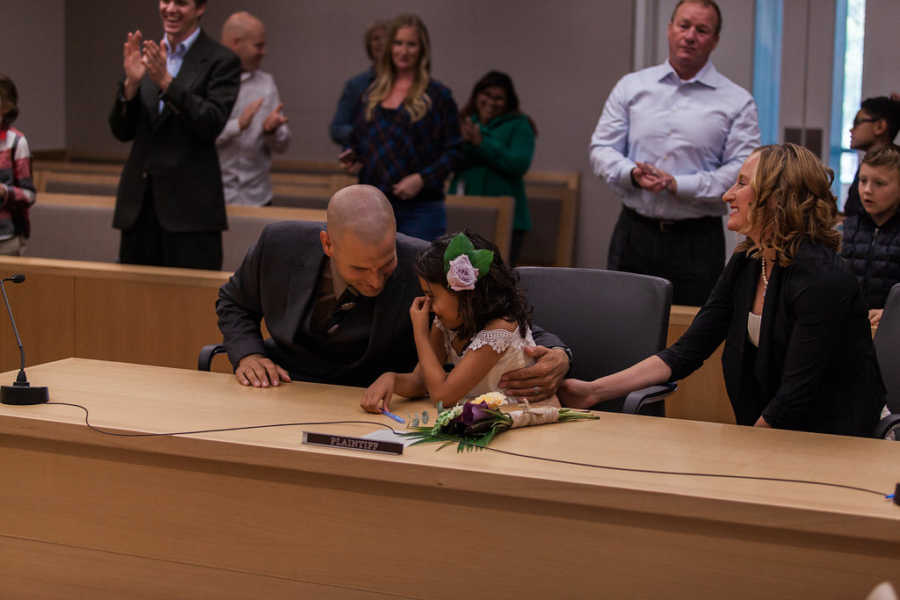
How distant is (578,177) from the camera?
7.99 meters

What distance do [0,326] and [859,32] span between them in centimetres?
420

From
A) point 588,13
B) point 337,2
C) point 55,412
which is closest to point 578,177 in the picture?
point 588,13

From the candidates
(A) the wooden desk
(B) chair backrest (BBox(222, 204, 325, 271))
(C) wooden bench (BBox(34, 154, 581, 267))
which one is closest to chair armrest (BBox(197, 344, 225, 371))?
(A) the wooden desk

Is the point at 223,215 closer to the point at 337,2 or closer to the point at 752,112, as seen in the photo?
the point at 752,112

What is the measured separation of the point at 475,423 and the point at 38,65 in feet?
24.6

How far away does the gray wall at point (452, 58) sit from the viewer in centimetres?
793

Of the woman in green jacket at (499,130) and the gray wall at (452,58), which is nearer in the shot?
the woman in green jacket at (499,130)

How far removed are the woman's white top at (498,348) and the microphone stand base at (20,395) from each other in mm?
923

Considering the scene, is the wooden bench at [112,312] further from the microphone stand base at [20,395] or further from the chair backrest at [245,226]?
the microphone stand base at [20,395]

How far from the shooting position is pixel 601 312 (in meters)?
3.09

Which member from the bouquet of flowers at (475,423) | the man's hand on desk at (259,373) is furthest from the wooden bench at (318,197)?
the bouquet of flowers at (475,423)

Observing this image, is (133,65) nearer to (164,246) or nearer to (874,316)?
(164,246)

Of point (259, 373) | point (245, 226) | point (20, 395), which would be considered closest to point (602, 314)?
point (259, 373)

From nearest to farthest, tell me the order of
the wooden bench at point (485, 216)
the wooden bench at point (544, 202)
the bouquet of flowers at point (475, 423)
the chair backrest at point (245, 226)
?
the bouquet of flowers at point (475, 423)
the chair backrest at point (245, 226)
the wooden bench at point (485, 216)
the wooden bench at point (544, 202)
